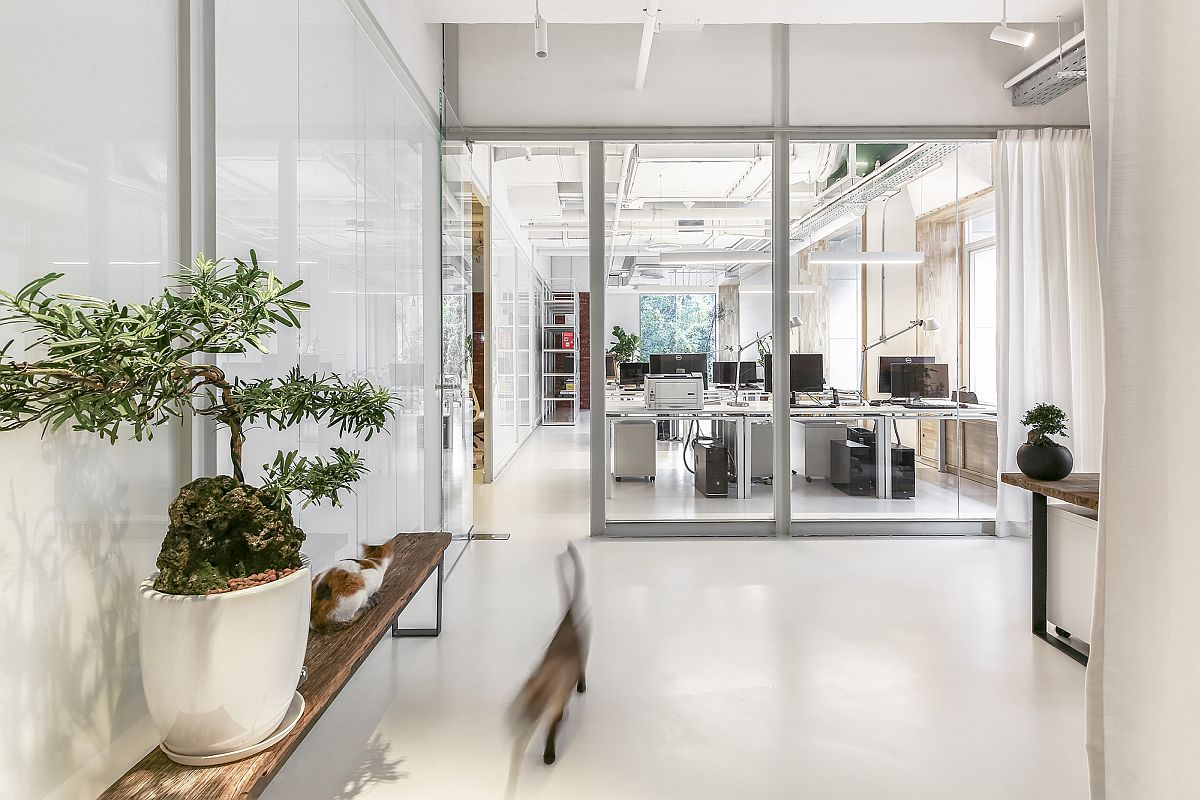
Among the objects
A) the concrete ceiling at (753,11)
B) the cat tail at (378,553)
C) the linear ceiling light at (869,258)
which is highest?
the concrete ceiling at (753,11)

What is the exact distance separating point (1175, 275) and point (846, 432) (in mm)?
4652

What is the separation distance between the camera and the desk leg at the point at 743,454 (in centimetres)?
546

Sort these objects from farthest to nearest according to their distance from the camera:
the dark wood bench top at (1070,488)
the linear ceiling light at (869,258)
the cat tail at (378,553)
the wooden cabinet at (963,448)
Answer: the wooden cabinet at (963,448) < the linear ceiling light at (869,258) < the dark wood bench top at (1070,488) < the cat tail at (378,553)

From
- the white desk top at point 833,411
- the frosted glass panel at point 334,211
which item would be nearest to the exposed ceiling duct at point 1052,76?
the white desk top at point 833,411

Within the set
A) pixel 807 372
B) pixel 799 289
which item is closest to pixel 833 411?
pixel 807 372

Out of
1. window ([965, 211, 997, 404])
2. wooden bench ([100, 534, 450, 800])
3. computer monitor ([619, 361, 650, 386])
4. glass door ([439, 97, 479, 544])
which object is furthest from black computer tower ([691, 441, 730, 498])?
wooden bench ([100, 534, 450, 800])

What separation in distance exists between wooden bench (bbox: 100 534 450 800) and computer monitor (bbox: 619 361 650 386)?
9.50 ft

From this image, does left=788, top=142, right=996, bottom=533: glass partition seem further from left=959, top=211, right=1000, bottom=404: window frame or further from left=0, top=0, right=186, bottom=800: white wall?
left=0, top=0, right=186, bottom=800: white wall

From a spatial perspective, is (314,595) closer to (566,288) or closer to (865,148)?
(865,148)

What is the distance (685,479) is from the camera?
18.2 ft

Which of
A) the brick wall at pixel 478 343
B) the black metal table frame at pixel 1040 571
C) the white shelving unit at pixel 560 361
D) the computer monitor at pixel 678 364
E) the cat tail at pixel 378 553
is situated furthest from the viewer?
the white shelving unit at pixel 560 361

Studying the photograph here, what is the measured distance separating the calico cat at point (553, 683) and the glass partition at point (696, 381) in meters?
3.12

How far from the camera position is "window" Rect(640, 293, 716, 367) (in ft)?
18.2

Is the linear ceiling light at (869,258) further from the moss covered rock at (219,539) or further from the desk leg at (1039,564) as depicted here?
the moss covered rock at (219,539)
